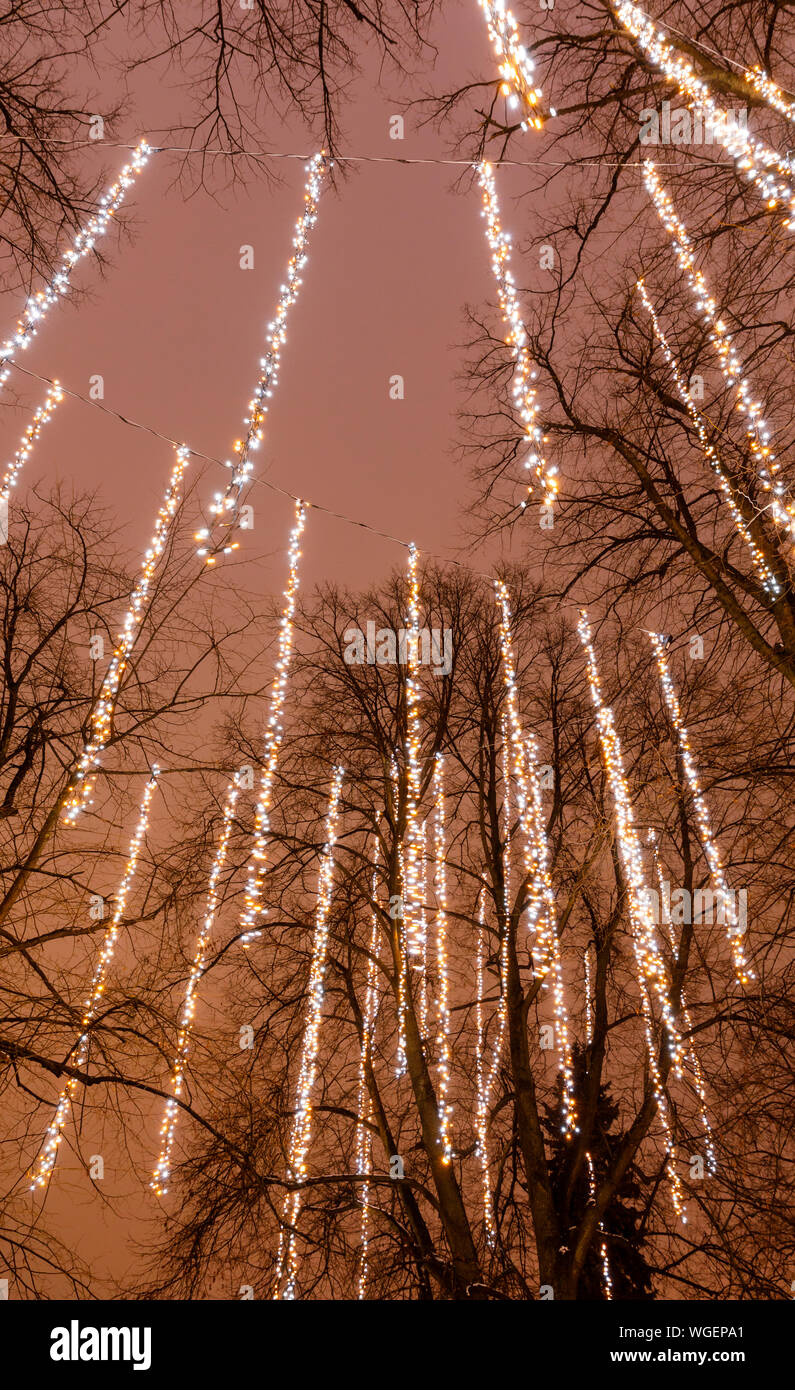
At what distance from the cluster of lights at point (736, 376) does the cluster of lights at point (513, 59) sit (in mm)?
1311

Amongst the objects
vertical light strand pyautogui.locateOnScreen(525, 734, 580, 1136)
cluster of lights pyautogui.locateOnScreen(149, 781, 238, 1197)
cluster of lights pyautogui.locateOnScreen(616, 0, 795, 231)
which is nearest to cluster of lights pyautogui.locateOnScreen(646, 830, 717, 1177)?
vertical light strand pyautogui.locateOnScreen(525, 734, 580, 1136)

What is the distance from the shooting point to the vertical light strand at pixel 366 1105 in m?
7.54

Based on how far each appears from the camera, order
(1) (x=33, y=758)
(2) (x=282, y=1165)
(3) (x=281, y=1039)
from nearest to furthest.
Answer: (1) (x=33, y=758) → (2) (x=282, y=1165) → (3) (x=281, y=1039)

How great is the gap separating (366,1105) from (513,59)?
8401mm

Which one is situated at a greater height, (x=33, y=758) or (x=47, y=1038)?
(x=33, y=758)

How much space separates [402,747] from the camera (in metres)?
8.70

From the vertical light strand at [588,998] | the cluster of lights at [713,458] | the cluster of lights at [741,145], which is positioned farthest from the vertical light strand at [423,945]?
the cluster of lights at [741,145]

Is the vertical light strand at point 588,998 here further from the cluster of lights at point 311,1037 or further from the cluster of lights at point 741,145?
the cluster of lights at point 741,145

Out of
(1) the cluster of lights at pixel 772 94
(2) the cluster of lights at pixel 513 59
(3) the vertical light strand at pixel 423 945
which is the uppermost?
(1) the cluster of lights at pixel 772 94

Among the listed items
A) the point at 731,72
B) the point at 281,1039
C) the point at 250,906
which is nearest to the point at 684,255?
the point at 731,72
